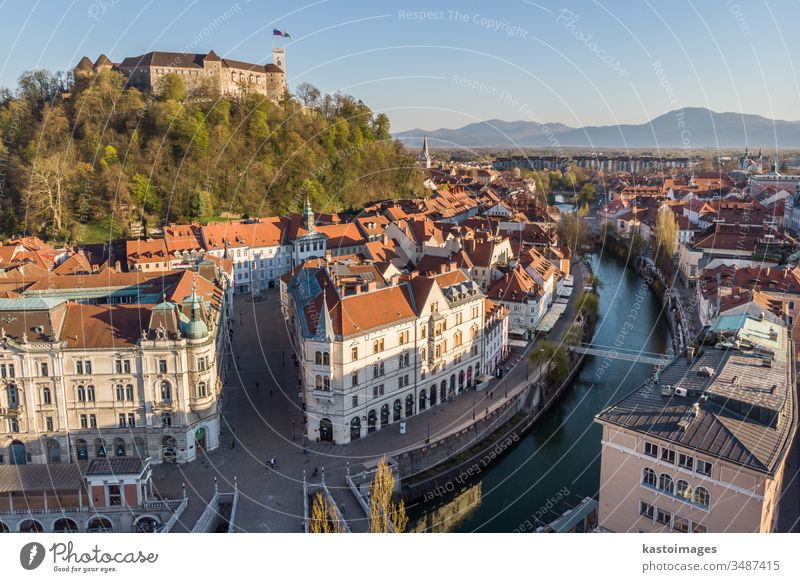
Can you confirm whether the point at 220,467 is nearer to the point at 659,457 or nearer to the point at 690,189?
the point at 659,457

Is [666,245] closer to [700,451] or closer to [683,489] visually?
[683,489]

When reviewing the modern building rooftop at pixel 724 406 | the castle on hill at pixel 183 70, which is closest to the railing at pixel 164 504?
the modern building rooftop at pixel 724 406

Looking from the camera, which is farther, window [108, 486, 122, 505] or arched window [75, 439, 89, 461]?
arched window [75, 439, 89, 461]

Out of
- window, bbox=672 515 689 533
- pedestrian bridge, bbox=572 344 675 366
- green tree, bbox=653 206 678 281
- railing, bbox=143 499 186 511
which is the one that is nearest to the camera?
window, bbox=672 515 689 533

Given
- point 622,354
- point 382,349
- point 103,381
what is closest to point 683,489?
point 382,349

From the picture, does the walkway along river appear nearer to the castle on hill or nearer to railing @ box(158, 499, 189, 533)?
railing @ box(158, 499, 189, 533)

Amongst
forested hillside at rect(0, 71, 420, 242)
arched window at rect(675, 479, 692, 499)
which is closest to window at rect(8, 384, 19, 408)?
arched window at rect(675, 479, 692, 499)

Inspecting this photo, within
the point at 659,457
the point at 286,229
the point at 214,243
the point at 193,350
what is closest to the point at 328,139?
the point at 286,229
